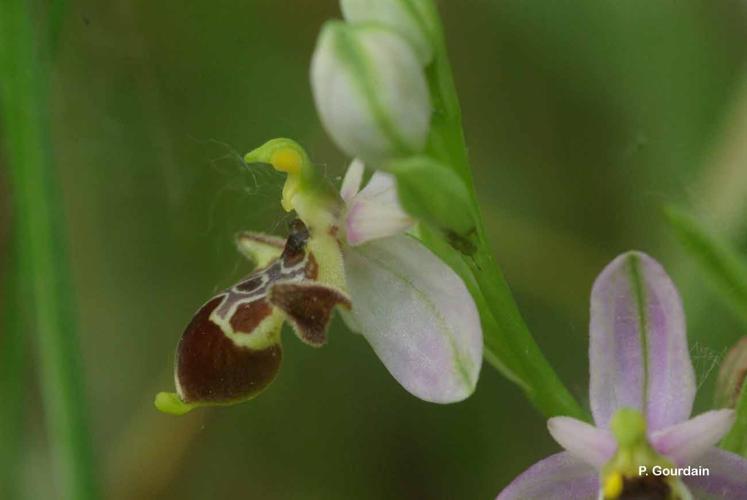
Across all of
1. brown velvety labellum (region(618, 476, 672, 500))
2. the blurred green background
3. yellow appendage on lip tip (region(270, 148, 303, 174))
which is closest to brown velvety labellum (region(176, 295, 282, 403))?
yellow appendage on lip tip (region(270, 148, 303, 174))

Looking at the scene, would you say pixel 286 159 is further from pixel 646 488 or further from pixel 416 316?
pixel 646 488

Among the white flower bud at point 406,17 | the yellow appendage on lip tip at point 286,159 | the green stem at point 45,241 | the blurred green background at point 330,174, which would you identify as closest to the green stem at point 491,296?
the white flower bud at point 406,17

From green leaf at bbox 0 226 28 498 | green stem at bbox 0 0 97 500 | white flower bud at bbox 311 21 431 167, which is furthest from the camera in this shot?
green leaf at bbox 0 226 28 498

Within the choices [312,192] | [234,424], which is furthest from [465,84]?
[312,192]

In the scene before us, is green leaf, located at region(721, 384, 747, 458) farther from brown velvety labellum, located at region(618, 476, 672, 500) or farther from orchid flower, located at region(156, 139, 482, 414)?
orchid flower, located at region(156, 139, 482, 414)

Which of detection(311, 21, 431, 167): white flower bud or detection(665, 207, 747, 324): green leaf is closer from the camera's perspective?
detection(311, 21, 431, 167): white flower bud

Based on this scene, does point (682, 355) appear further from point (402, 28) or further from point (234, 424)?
point (234, 424)

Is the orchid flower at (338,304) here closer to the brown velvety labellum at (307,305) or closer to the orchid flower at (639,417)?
the brown velvety labellum at (307,305)
